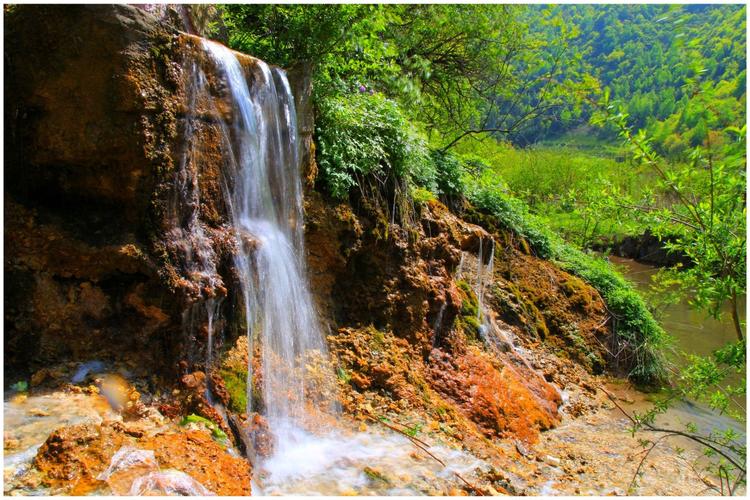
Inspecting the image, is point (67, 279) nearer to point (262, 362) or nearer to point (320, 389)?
point (262, 362)

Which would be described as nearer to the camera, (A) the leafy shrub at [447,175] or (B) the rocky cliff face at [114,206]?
(B) the rocky cliff face at [114,206]

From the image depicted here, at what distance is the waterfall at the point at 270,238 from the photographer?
466 cm

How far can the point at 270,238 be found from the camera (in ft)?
16.7

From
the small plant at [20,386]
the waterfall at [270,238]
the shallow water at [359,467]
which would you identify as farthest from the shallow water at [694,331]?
the small plant at [20,386]

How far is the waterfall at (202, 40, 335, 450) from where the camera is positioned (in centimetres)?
466

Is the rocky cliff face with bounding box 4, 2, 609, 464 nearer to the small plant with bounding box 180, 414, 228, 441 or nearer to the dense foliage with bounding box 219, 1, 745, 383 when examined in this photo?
the small plant with bounding box 180, 414, 228, 441

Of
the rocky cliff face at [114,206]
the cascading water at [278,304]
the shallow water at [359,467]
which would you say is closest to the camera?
the rocky cliff face at [114,206]

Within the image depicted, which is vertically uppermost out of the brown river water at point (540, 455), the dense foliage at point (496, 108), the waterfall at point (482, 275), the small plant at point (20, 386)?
the dense foliage at point (496, 108)

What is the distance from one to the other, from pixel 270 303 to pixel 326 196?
1.74 m

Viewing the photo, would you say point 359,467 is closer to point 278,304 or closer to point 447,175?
point 278,304

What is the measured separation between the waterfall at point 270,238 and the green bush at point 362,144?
2.28ft

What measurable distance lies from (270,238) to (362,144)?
6.68 ft

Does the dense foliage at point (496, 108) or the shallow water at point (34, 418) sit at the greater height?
the dense foliage at point (496, 108)

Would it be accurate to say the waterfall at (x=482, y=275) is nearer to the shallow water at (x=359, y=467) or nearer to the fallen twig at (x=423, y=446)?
the fallen twig at (x=423, y=446)
